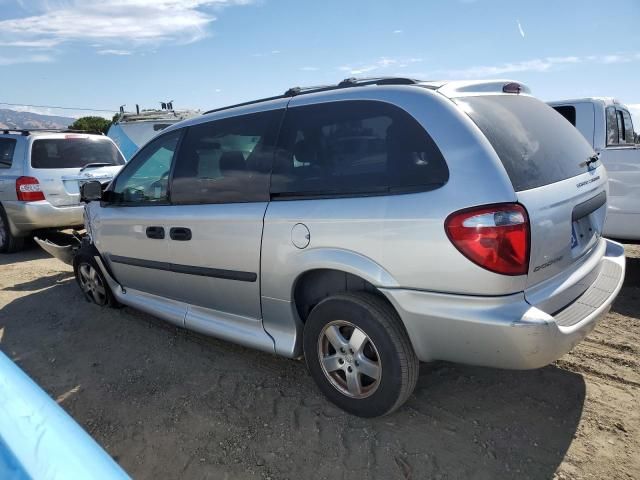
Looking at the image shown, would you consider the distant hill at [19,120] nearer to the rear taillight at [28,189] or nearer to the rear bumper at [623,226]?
the rear taillight at [28,189]

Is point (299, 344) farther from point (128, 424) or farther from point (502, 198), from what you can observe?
point (502, 198)

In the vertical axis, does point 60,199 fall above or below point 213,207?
below

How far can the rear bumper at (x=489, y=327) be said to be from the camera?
212 cm

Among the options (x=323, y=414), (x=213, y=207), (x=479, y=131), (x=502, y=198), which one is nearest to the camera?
(x=502, y=198)

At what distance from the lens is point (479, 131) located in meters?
→ 2.24

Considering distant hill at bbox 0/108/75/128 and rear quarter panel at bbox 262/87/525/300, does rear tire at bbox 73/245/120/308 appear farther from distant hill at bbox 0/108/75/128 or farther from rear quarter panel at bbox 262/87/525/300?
distant hill at bbox 0/108/75/128

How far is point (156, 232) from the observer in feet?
11.7

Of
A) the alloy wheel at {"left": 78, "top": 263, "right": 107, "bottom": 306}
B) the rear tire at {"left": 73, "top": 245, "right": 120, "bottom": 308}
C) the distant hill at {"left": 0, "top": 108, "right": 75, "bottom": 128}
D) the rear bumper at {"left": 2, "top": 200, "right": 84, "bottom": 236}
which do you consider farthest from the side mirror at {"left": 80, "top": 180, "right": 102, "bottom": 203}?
the distant hill at {"left": 0, "top": 108, "right": 75, "bottom": 128}

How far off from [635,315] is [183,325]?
146 inches

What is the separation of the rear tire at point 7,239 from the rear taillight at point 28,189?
624 mm

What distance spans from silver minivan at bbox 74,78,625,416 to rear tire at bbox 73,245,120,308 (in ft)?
4.35

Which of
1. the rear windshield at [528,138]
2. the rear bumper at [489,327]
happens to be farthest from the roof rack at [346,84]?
the rear bumper at [489,327]

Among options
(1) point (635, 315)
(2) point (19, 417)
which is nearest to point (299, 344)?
(2) point (19, 417)

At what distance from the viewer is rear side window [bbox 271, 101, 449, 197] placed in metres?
2.31
